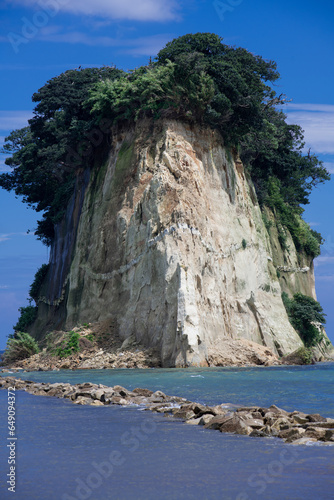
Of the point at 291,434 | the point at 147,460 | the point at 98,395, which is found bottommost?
the point at 147,460

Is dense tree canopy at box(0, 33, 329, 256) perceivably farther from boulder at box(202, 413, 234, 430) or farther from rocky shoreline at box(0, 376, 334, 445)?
boulder at box(202, 413, 234, 430)

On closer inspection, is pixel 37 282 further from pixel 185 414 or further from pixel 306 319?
pixel 185 414

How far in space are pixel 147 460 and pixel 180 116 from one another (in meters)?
29.1

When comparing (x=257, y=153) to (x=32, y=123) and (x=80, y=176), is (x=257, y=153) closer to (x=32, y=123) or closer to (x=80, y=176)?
(x=80, y=176)

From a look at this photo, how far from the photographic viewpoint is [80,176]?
152 feet

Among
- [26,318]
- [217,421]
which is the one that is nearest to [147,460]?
[217,421]

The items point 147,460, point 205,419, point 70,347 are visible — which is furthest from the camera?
point 70,347

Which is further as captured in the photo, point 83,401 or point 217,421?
point 83,401

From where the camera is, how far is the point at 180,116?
1451 inches

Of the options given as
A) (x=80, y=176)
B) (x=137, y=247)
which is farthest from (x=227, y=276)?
(x=80, y=176)

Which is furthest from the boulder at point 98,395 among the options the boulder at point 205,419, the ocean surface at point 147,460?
the boulder at point 205,419

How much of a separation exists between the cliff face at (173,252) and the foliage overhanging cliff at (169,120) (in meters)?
0.76

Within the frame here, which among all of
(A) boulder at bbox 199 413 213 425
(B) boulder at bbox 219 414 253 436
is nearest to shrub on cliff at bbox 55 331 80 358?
(A) boulder at bbox 199 413 213 425

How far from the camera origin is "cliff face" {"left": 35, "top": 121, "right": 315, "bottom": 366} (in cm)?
3077
